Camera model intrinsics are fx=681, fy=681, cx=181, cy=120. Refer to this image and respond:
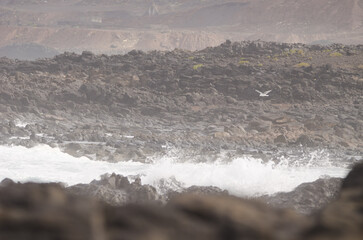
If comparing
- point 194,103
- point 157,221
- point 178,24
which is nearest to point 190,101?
point 194,103

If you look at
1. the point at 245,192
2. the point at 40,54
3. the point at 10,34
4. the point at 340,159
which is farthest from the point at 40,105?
the point at 10,34

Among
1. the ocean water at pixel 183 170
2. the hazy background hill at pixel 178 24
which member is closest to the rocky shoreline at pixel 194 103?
the ocean water at pixel 183 170

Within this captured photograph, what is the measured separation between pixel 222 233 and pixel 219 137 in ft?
84.2

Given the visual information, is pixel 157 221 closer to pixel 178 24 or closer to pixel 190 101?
pixel 190 101

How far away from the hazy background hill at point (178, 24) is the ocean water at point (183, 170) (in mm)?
59610

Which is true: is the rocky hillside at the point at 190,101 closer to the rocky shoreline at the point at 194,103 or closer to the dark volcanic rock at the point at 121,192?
the rocky shoreline at the point at 194,103

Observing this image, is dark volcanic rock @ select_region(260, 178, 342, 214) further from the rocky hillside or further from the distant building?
the distant building

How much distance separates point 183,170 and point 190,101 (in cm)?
1677

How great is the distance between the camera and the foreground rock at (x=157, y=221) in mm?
2182

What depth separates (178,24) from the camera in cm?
10338

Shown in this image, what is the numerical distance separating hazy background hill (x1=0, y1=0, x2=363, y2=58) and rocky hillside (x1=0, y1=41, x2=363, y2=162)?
136ft

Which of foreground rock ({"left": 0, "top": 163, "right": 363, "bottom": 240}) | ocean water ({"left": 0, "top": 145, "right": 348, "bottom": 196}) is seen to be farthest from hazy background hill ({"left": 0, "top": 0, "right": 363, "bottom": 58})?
foreground rock ({"left": 0, "top": 163, "right": 363, "bottom": 240})

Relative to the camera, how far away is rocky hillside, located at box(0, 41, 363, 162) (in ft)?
89.0

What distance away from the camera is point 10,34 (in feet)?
314
